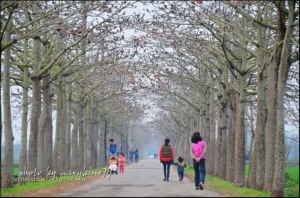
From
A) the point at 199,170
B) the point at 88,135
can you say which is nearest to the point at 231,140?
the point at 199,170

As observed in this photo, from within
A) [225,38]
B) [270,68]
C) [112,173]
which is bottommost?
[112,173]

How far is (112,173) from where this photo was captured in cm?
2627

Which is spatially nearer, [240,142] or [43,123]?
[240,142]

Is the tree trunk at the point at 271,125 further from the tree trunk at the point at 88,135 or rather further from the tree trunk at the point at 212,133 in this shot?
the tree trunk at the point at 88,135

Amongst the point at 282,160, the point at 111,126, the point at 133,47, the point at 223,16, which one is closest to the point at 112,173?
the point at 133,47

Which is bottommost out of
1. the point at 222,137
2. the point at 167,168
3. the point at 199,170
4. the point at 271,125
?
the point at 167,168

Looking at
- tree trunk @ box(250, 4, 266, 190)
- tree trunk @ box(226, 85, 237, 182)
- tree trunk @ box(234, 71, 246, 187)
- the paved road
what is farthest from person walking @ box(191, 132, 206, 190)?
tree trunk @ box(226, 85, 237, 182)

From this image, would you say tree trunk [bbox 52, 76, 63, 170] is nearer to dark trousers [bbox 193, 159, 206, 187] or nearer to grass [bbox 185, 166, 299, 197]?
grass [bbox 185, 166, 299, 197]

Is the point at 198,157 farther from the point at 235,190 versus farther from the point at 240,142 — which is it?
the point at 240,142

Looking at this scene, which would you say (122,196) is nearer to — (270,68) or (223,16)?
(270,68)

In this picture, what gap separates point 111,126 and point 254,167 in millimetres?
39376

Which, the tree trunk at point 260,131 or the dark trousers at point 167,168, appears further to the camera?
the dark trousers at point 167,168

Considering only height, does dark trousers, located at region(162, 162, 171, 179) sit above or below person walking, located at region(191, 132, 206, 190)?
below

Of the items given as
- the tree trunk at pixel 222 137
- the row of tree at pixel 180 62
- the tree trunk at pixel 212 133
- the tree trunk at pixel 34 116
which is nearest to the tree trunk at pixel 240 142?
the row of tree at pixel 180 62
